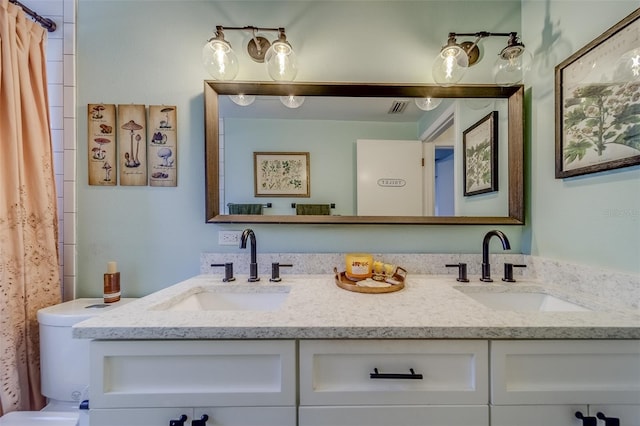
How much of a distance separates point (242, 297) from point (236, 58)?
46.4 inches

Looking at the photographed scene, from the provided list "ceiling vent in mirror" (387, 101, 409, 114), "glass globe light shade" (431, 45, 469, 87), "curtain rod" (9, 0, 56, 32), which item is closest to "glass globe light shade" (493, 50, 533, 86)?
"glass globe light shade" (431, 45, 469, 87)

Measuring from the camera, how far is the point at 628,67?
85 centimetres

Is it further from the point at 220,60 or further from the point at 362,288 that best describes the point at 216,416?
the point at 220,60

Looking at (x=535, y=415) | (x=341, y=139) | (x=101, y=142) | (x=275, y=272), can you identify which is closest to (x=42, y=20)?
(x=101, y=142)

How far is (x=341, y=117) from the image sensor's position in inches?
52.9

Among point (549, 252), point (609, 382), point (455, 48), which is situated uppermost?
point (455, 48)

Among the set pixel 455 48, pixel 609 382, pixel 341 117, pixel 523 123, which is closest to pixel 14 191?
pixel 341 117

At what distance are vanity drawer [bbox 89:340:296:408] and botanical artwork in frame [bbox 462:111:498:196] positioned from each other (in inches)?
47.9

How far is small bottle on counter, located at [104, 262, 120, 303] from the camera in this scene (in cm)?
122

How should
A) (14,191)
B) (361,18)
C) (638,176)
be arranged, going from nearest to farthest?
(638,176) < (14,191) < (361,18)

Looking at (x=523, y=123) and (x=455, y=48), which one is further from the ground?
(x=455, y=48)

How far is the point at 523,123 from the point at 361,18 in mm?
1007

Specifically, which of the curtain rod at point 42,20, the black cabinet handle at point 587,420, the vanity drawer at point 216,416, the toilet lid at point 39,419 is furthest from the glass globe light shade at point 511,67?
the toilet lid at point 39,419

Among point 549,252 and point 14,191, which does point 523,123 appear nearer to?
point 549,252
